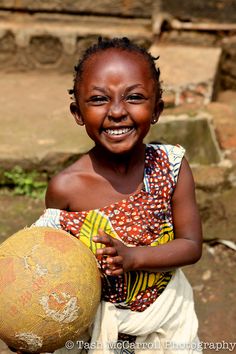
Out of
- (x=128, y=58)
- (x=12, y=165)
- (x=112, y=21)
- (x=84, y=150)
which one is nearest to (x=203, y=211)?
(x=84, y=150)

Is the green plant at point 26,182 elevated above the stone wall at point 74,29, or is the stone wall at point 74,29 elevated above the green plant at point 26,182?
the stone wall at point 74,29

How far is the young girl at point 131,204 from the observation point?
2191 mm

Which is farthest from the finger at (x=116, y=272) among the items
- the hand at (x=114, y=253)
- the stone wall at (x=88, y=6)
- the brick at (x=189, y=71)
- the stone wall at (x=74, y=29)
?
the stone wall at (x=88, y=6)

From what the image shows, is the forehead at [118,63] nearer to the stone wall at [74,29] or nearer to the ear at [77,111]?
the ear at [77,111]

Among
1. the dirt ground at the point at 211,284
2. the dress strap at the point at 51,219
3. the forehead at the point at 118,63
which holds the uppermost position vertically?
the forehead at the point at 118,63

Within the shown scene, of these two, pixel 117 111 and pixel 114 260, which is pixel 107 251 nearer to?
pixel 114 260

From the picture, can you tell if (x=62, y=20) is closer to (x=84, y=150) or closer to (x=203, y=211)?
(x=84, y=150)

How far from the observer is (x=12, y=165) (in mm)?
5188

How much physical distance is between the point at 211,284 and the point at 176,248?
199 cm

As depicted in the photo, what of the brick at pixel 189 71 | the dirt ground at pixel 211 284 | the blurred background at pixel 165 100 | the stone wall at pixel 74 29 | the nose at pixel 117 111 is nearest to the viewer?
the nose at pixel 117 111

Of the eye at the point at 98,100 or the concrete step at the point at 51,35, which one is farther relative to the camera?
the concrete step at the point at 51,35

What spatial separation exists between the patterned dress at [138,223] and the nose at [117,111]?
301mm

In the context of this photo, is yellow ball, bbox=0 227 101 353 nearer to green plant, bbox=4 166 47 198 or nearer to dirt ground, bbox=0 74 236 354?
dirt ground, bbox=0 74 236 354

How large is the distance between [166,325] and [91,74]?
992 mm
